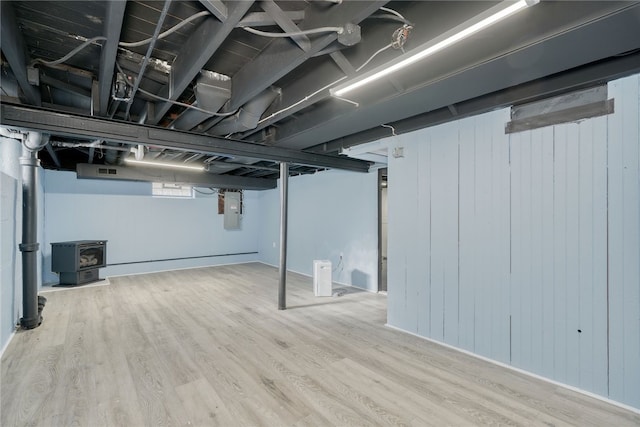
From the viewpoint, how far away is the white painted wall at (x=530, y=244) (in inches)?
85.6

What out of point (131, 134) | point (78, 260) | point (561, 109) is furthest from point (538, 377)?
point (78, 260)

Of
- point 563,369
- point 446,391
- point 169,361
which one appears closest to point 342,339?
point 446,391

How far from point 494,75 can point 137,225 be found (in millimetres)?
7446

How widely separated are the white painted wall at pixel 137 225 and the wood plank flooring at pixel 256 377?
2.63 m

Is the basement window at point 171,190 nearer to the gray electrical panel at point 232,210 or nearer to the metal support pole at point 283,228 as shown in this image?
the gray electrical panel at point 232,210

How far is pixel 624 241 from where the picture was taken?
216 centimetres

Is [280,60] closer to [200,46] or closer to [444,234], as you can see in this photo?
[200,46]

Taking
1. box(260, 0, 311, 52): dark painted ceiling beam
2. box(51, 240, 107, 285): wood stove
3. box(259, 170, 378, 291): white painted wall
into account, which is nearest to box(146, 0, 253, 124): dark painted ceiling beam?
box(260, 0, 311, 52): dark painted ceiling beam

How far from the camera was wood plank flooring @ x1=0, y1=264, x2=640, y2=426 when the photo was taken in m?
2.04

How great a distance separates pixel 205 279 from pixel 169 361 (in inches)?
147

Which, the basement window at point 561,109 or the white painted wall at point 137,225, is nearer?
the basement window at point 561,109

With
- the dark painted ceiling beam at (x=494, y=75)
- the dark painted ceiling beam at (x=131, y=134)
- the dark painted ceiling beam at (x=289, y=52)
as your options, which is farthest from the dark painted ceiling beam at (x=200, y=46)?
the dark painted ceiling beam at (x=494, y=75)

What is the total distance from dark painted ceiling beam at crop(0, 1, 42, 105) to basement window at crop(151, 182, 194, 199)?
5.02 m

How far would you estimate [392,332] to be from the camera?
355 cm
